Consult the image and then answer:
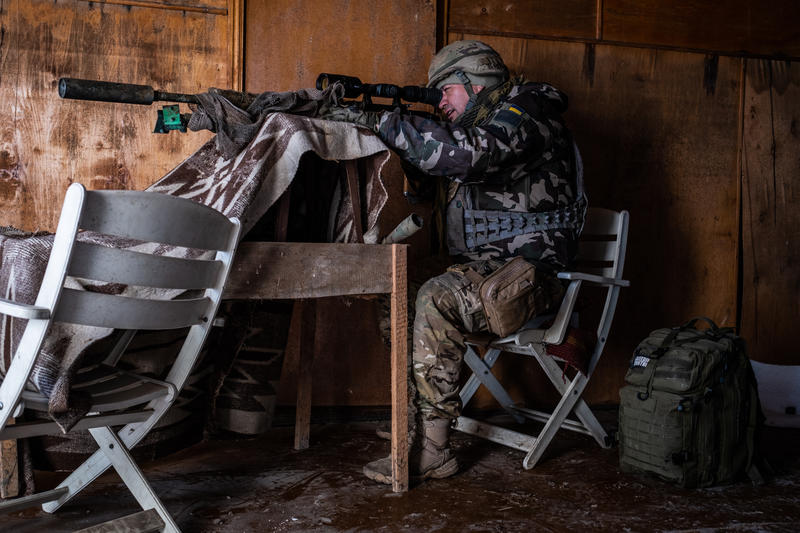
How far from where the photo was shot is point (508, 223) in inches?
97.6

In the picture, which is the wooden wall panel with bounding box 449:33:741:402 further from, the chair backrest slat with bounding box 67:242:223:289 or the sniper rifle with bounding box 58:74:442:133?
the chair backrest slat with bounding box 67:242:223:289

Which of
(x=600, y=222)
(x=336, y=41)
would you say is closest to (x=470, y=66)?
(x=336, y=41)

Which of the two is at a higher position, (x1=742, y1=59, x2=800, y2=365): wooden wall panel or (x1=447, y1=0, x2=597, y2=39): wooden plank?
(x1=447, y1=0, x2=597, y2=39): wooden plank

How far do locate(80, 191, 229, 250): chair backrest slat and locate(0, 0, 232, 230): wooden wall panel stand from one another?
57.5 inches

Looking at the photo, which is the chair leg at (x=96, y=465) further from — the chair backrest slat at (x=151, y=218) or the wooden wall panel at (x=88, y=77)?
the wooden wall panel at (x=88, y=77)

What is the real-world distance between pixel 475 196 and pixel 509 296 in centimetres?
49

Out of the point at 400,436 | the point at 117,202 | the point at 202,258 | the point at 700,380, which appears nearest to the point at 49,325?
the point at 117,202

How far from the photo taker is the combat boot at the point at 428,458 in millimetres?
2275

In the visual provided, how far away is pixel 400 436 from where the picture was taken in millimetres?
2127

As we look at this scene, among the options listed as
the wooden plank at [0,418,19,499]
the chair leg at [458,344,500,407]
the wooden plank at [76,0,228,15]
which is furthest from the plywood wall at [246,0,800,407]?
the wooden plank at [0,418,19,499]

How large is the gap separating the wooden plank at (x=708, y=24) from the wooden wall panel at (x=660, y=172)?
0.07 m

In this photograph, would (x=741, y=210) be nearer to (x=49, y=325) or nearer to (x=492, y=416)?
(x=492, y=416)

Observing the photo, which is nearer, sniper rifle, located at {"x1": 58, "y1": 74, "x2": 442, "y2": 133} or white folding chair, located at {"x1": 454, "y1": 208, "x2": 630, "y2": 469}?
sniper rifle, located at {"x1": 58, "y1": 74, "x2": 442, "y2": 133}

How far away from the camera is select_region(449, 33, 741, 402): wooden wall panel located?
3.27 metres
